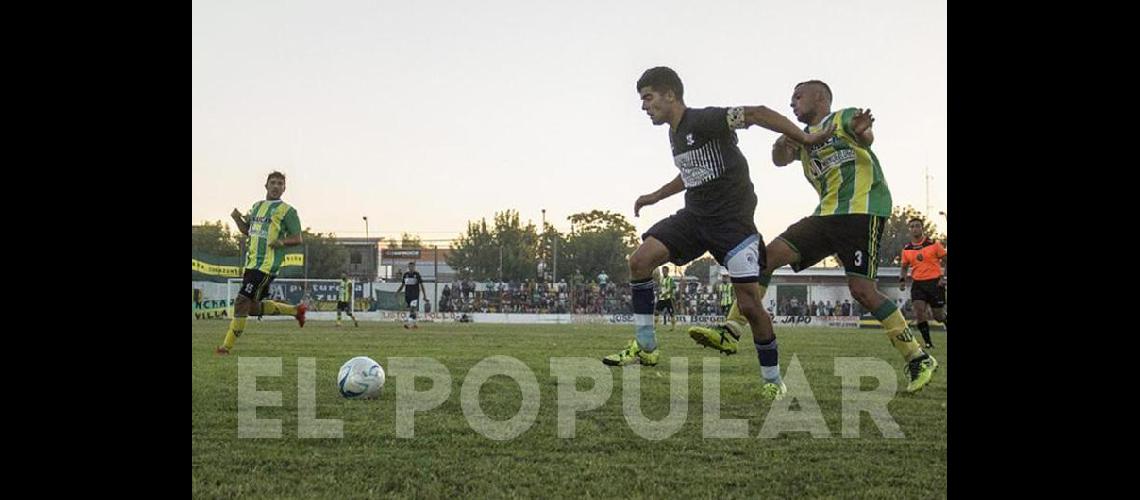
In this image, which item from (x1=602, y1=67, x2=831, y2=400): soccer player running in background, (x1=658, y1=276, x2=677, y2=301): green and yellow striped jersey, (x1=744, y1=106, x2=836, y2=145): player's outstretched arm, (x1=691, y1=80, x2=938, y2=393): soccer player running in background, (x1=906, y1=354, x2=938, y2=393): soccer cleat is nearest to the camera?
(x1=744, y1=106, x2=836, y2=145): player's outstretched arm

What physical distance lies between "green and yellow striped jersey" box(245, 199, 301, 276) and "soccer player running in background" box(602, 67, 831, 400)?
774 cm

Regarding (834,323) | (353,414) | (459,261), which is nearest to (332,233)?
(459,261)

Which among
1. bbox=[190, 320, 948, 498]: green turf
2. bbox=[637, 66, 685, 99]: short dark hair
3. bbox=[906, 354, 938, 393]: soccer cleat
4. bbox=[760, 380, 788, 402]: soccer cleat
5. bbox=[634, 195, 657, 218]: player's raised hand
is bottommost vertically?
bbox=[190, 320, 948, 498]: green turf

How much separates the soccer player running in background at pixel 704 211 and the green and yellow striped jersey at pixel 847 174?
51 cm

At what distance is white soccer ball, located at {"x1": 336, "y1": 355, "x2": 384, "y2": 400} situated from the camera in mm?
7043

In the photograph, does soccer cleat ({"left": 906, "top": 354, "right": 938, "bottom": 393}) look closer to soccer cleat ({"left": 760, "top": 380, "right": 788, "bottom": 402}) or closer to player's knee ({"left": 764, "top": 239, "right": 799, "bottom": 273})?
soccer cleat ({"left": 760, "top": 380, "right": 788, "bottom": 402})

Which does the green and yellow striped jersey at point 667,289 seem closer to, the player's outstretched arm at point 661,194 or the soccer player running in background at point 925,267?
the soccer player running in background at point 925,267

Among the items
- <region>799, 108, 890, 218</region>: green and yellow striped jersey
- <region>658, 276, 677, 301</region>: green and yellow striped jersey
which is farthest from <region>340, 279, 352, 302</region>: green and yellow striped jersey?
→ <region>799, 108, 890, 218</region>: green and yellow striped jersey

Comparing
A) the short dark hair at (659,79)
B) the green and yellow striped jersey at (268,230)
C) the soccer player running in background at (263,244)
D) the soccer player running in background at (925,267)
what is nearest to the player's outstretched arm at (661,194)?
the short dark hair at (659,79)

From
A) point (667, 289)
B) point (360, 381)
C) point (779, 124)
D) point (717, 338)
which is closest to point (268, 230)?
point (360, 381)

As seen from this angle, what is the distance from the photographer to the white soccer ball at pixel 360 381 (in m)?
7.04

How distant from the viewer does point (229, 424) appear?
5.76 metres

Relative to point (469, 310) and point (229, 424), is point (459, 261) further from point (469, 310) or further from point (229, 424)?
point (229, 424)
